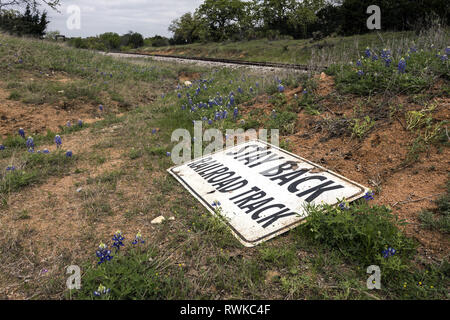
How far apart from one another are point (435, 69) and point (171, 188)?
409cm

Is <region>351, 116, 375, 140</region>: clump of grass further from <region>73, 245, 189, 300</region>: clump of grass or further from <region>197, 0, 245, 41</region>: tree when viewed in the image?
<region>197, 0, 245, 41</region>: tree

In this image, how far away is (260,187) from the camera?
3258 millimetres

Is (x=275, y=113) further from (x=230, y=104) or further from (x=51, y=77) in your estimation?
(x=51, y=77)

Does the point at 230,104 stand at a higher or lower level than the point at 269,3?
lower

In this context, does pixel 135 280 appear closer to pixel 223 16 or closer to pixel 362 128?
pixel 362 128

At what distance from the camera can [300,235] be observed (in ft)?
8.24

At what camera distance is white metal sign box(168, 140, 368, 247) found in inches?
106

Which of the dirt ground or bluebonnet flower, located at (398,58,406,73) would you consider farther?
bluebonnet flower, located at (398,58,406,73)

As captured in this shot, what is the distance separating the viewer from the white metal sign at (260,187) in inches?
106

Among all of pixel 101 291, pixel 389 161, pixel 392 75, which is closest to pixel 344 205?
pixel 389 161

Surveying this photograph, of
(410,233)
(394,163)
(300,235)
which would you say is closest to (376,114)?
(394,163)

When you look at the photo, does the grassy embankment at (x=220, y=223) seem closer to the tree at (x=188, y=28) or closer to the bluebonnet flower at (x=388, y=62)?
the bluebonnet flower at (x=388, y=62)

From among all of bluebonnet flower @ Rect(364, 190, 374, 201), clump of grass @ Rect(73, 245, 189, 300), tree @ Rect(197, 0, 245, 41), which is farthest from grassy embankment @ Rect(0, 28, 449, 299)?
tree @ Rect(197, 0, 245, 41)

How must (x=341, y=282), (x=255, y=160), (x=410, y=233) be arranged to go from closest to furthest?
(x=341, y=282) → (x=410, y=233) → (x=255, y=160)
